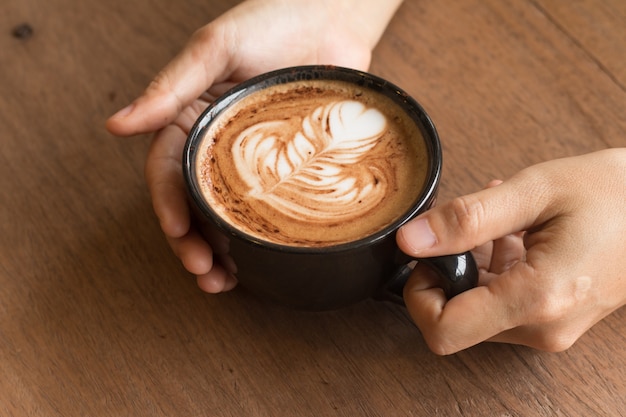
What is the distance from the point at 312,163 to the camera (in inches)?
42.5

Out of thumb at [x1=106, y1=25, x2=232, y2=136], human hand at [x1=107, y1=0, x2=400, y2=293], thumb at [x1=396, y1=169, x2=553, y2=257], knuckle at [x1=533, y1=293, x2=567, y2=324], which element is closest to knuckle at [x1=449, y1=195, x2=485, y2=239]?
thumb at [x1=396, y1=169, x2=553, y2=257]

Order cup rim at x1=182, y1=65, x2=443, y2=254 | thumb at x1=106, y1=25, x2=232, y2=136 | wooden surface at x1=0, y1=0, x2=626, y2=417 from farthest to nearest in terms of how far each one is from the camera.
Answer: thumb at x1=106, y1=25, x2=232, y2=136 → wooden surface at x1=0, y1=0, x2=626, y2=417 → cup rim at x1=182, y1=65, x2=443, y2=254

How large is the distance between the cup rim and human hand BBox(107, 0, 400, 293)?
0.11 m

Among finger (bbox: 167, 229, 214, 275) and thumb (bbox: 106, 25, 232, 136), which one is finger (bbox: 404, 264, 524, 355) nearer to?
finger (bbox: 167, 229, 214, 275)

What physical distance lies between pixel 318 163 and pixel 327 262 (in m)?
0.23

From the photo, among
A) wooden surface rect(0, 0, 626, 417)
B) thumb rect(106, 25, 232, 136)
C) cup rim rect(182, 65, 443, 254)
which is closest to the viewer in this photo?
cup rim rect(182, 65, 443, 254)

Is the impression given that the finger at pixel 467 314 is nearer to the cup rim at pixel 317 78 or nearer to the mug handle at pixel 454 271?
the mug handle at pixel 454 271

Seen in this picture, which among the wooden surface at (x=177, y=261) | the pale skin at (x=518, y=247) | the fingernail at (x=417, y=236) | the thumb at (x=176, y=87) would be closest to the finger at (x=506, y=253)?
the pale skin at (x=518, y=247)

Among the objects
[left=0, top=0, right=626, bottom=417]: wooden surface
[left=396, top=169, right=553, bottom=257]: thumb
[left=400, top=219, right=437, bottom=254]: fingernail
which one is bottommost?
[left=0, top=0, right=626, bottom=417]: wooden surface

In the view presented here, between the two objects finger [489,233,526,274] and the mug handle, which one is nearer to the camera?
the mug handle

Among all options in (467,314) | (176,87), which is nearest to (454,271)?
(467,314)

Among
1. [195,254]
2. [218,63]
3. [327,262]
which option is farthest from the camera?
[218,63]

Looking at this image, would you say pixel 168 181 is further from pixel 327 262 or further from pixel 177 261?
pixel 327 262

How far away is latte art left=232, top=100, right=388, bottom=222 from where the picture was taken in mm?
1016
